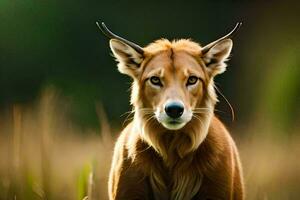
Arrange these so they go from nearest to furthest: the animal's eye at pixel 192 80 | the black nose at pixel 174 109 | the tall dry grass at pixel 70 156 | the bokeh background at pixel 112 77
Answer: the black nose at pixel 174 109, the animal's eye at pixel 192 80, the tall dry grass at pixel 70 156, the bokeh background at pixel 112 77

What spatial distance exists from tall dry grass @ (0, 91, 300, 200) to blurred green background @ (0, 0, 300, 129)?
16 cm

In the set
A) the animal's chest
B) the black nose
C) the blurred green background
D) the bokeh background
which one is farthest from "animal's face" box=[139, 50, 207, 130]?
the blurred green background

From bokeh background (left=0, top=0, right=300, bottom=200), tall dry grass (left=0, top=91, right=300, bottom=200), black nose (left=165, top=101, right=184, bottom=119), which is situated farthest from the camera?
bokeh background (left=0, top=0, right=300, bottom=200)

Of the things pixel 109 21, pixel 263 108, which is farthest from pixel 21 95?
pixel 263 108

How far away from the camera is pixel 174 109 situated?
490cm

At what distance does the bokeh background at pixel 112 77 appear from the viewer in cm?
604

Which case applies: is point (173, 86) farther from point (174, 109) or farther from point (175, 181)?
point (175, 181)

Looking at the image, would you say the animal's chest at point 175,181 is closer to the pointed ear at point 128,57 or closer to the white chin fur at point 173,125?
the white chin fur at point 173,125

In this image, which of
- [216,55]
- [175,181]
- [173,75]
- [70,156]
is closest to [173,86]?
[173,75]

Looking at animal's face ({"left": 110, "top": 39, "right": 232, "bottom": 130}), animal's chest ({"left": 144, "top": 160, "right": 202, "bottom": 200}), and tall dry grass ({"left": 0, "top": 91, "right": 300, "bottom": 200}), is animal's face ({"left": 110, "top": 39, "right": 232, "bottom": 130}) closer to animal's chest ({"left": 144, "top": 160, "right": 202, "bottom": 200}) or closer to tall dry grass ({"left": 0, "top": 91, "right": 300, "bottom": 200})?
animal's chest ({"left": 144, "top": 160, "right": 202, "bottom": 200})

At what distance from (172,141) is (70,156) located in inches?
39.1

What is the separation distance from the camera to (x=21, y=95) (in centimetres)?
636

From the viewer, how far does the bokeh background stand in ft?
19.8

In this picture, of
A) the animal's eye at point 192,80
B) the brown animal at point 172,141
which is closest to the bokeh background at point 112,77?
the brown animal at point 172,141
